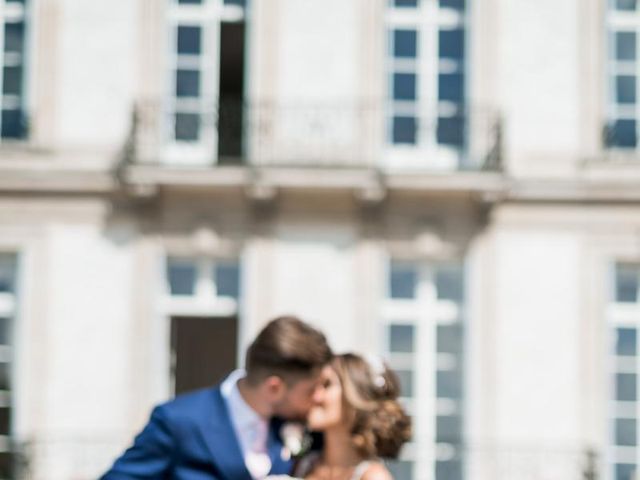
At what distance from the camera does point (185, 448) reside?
6281 millimetres

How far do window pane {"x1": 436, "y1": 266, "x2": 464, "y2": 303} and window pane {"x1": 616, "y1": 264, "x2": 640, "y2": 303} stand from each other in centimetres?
145

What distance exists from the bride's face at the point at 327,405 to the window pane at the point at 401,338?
11.9 meters

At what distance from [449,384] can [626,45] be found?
11.7 feet

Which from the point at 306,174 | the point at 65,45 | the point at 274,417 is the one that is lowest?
the point at 274,417

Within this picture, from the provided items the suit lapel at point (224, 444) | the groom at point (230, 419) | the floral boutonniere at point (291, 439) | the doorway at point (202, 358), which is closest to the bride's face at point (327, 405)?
the floral boutonniere at point (291, 439)

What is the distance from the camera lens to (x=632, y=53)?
1894 centimetres

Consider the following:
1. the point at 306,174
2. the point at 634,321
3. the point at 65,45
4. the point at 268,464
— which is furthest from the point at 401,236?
the point at 268,464

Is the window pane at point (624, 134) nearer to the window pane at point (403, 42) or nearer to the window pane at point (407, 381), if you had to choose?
the window pane at point (403, 42)

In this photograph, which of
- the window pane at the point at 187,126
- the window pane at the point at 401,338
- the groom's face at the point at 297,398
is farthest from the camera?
the window pane at the point at 187,126

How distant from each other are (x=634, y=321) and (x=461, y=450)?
77.8 inches

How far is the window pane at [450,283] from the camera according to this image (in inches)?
735

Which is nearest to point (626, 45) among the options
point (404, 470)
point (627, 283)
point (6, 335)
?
point (627, 283)

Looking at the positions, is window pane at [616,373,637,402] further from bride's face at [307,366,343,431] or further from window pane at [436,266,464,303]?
A: bride's face at [307,366,343,431]

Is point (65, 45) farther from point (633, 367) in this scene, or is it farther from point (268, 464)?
point (268, 464)
